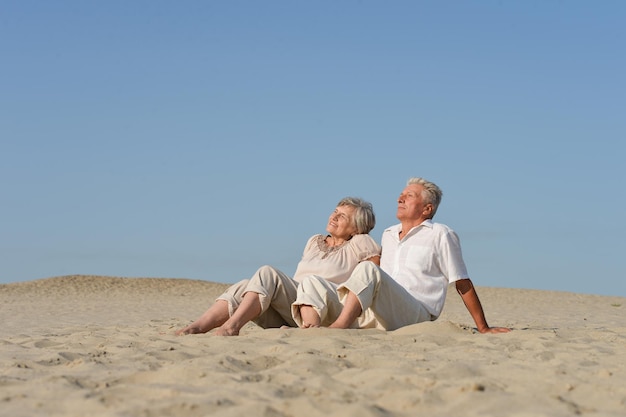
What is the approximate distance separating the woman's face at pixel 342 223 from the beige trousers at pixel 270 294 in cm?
60

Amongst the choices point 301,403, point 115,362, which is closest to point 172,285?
point 115,362

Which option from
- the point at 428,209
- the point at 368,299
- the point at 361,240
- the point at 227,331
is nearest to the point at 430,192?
the point at 428,209

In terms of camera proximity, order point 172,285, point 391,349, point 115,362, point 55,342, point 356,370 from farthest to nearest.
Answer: point 172,285
point 55,342
point 391,349
point 115,362
point 356,370

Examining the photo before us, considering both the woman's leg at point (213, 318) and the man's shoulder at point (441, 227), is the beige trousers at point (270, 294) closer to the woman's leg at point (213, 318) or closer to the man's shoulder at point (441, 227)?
the woman's leg at point (213, 318)

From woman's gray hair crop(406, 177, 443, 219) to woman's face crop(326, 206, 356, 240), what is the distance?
642 millimetres

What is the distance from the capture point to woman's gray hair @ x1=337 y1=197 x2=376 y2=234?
7281mm

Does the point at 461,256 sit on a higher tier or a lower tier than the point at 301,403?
higher

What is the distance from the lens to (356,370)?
4.95 meters

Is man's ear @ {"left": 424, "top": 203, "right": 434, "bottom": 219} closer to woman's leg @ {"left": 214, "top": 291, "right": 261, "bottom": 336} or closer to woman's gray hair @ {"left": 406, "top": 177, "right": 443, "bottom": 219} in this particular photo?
woman's gray hair @ {"left": 406, "top": 177, "right": 443, "bottom": 219}

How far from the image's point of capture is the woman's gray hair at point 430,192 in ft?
23.7

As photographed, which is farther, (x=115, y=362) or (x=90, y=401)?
(x=115, y=362)

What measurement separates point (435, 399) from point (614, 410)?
950 millimetres

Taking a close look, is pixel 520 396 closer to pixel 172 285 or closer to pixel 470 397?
pixel 470 397

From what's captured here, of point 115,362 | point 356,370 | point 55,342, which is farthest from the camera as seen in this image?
point 55,342
